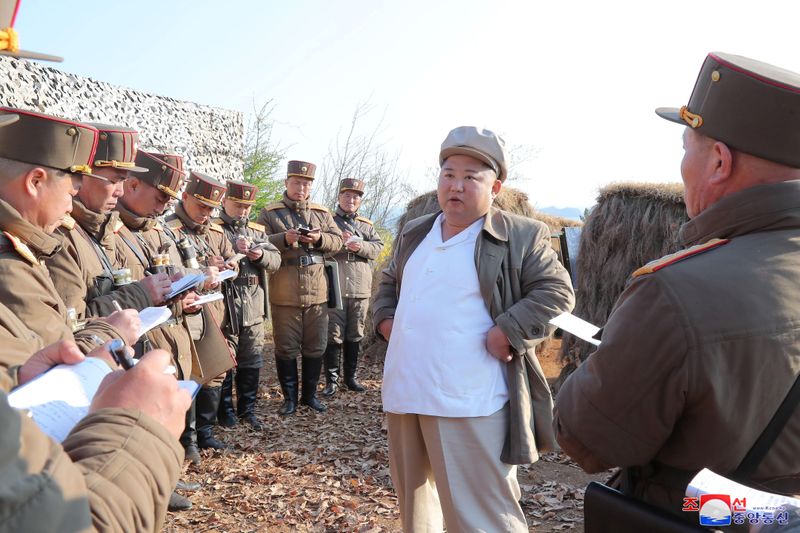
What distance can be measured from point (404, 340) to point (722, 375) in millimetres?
1783

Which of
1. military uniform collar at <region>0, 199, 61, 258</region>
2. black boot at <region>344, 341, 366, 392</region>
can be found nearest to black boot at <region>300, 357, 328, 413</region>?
black boot at <region>344, 341, 366, 392</region>

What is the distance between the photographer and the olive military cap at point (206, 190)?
5836 mm

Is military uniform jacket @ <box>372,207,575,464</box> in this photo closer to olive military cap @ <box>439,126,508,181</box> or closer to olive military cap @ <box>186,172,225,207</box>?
olive military cap @ <box>439,126,508,181</box>

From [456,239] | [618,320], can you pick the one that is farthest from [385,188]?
[618,320]

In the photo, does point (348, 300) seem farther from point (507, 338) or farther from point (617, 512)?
point (617, 512)

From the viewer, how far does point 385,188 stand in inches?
699

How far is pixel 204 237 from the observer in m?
6.21

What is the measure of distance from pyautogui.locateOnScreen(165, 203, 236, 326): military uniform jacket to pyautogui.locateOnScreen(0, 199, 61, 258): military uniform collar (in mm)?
3185

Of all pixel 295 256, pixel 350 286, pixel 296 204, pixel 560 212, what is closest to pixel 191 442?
pixel 295 256

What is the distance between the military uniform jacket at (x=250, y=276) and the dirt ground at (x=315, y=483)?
1.25 meters

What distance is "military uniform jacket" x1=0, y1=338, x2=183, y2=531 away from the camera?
969mm

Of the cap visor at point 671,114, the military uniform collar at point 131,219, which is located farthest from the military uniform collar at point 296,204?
the cap visor at point 671,114

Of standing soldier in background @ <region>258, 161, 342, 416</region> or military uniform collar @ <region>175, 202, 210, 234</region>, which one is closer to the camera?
military uniform collar @ <region>175, 202, 210, 234</region>

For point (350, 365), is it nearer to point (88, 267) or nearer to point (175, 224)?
point (175, 224)
